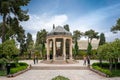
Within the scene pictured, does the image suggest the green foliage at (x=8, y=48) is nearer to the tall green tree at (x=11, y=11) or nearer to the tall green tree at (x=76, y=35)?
the tall green tree at (x=11, y=11)

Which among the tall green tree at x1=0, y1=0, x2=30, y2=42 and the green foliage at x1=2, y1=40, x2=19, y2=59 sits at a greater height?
the tall green tree at x1=0, y1=0, x2=30, y2=42

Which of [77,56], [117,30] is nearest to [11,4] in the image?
[117,30]

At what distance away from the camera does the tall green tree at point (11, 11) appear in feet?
87.1

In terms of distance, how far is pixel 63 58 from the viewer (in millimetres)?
39094

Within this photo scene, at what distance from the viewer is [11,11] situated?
2834cm

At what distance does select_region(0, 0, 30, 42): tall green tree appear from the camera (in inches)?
1045

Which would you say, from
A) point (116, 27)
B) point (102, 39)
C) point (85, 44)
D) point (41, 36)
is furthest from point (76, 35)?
point (116, 27)

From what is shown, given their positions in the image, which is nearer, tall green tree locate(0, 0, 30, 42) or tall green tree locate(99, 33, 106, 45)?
tall green tree locate(0, 0, 30, 42)

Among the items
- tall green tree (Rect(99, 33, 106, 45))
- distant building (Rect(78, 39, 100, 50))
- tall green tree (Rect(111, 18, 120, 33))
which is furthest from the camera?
distant building (Rect(78, 39, 100, 50))

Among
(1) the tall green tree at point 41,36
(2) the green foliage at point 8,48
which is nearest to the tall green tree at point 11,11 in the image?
(2) the green foliage at point 8,48

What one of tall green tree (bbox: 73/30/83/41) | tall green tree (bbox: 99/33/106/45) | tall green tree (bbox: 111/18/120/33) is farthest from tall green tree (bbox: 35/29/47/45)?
tall green tree (bbox: 111/18/120/33)

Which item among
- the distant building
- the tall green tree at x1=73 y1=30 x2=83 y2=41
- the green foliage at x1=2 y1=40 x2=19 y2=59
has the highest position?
the tall green tree at x1=73 y1=30 x2=83 y2=41

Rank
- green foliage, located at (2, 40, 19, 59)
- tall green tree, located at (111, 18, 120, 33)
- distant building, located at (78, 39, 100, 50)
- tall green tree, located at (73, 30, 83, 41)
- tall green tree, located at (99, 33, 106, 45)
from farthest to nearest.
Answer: tall green tree, located at (73, 30, 83, 41), distant building, located at (78, 39, 100, 50), tall green tree, located at (99, 33, 106, 45), tall green tree, located at (111, 18, 120, 33), green foliage, located at (2, 40, 19, 59)

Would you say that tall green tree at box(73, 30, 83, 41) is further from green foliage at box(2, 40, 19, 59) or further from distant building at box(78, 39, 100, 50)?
green foliage at box(2, 40, 19, 59)
